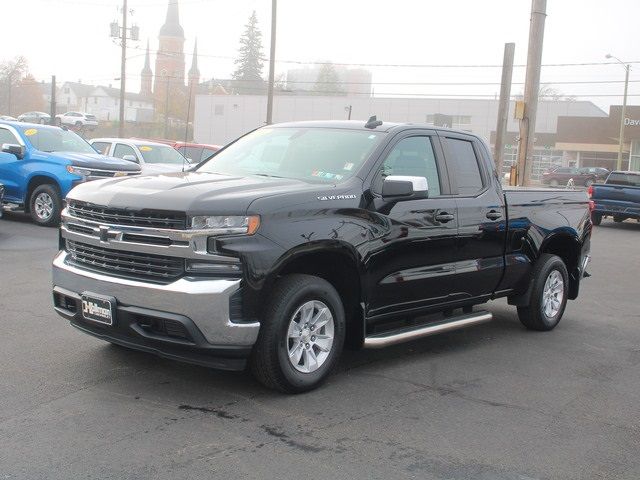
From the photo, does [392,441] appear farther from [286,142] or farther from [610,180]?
[610,180]

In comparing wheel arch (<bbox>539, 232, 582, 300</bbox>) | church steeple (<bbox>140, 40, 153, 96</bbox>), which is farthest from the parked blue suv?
church steeple (<bbox>140, 40, 153, 96</bbox>)

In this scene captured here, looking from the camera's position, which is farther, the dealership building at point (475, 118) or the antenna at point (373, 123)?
the dealership building at point (475, 118)

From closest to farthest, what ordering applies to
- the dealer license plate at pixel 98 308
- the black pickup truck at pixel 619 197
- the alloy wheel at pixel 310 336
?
the dealer license plate at pixel 98 308 → the alloy wheel at pixel 310 336 → the black pickup truck at pixel 619 197

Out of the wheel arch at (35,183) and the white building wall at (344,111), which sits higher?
the white building wall at (344,111)

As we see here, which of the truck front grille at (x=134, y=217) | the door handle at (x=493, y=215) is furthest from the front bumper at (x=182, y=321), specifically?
the door handle at (x=493, y=215)

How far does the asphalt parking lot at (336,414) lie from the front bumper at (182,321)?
367 mm

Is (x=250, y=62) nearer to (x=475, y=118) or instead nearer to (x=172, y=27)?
(x=172, y=27)

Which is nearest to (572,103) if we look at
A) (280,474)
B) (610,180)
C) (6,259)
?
(610,180)

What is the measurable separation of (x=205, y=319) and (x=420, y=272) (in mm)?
2098

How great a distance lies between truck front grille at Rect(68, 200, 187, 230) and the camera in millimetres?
4895

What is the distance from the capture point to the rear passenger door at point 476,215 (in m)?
6.70

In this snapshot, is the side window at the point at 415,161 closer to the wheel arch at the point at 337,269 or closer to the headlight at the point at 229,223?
the wheel arch at the point at 337,269

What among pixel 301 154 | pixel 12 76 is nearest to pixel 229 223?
pixel 301 154

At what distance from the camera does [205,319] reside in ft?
15.6
